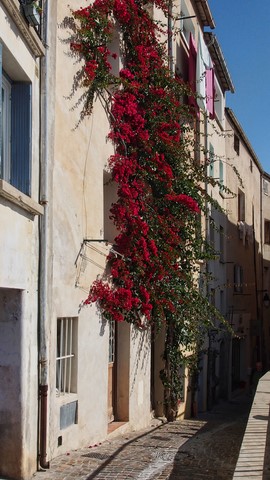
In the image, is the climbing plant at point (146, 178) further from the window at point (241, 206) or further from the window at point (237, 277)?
the window at point (241, 206)

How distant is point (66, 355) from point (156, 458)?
191 cm

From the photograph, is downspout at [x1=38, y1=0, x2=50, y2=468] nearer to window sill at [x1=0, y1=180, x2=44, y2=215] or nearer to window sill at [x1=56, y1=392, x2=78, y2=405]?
window sill at [x1=0, y1=180, x2=44, y2=215]

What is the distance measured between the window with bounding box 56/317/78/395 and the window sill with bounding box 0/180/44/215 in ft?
6.58

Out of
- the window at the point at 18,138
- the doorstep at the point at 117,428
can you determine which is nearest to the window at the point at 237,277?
the doorstep at the point at 117,428

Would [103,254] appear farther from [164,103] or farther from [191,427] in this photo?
[191,427]

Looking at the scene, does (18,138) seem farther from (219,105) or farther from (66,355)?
(219,105)

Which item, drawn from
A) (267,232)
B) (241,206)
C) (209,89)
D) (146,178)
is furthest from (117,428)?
(267,232)

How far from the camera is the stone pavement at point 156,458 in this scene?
8.33m

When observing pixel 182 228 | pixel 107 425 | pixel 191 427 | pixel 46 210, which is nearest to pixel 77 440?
pixel 107 425

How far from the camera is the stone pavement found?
27.3ft

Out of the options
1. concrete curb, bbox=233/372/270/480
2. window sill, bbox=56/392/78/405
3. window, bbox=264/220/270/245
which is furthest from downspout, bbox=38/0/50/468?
window, bbox=264/220/270/245

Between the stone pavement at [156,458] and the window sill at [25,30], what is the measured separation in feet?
16.9

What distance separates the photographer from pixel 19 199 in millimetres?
7523

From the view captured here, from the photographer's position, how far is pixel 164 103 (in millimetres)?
13227
